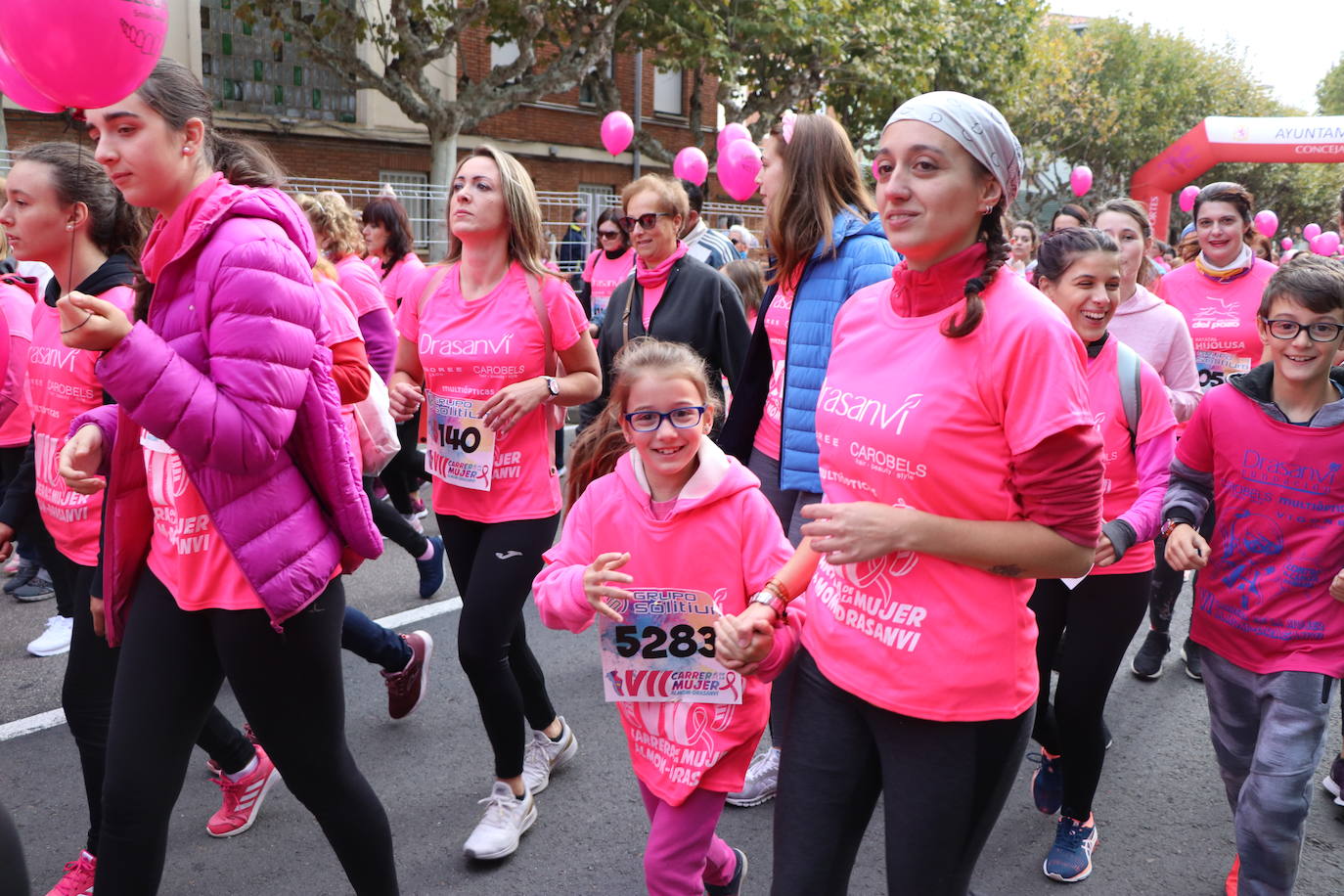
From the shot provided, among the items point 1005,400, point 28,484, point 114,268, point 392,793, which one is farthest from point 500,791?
point 1005,400

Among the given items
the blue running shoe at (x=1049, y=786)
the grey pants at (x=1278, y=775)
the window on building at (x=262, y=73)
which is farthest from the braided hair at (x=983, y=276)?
the window on building at (x=262, y=73)

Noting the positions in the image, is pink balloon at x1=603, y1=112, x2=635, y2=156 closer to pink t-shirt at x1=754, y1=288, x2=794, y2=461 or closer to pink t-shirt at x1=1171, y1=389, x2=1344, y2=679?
pink t-shirt at x1=754, y1=288, x2=794, y2=461

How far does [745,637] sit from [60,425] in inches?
92.8

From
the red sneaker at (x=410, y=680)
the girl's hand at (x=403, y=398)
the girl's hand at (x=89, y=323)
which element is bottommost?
the red sneaker at (x=410, y=680)

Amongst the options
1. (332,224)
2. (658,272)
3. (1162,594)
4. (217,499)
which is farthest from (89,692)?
(1162,594)

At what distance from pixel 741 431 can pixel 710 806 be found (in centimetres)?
126

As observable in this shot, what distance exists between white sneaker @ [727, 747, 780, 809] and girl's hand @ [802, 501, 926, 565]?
2025 millimetres

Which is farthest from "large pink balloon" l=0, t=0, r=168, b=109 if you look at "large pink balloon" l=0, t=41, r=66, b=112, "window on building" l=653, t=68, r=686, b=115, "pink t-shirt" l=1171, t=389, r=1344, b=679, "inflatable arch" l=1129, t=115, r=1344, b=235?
"window on building" l=653, t=68, r=686, b=115

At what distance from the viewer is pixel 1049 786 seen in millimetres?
3664

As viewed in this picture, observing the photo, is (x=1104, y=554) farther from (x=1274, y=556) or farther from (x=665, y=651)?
(x=665, y=651)

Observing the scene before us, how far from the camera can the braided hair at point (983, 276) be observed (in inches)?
73.7

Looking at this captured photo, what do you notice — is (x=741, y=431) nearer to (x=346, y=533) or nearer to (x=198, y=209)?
(x=346, y=533)

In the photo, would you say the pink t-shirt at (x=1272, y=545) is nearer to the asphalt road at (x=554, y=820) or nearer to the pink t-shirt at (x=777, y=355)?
the asphalt road at (x=554, y=820)

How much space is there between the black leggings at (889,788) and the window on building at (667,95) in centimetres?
2685
